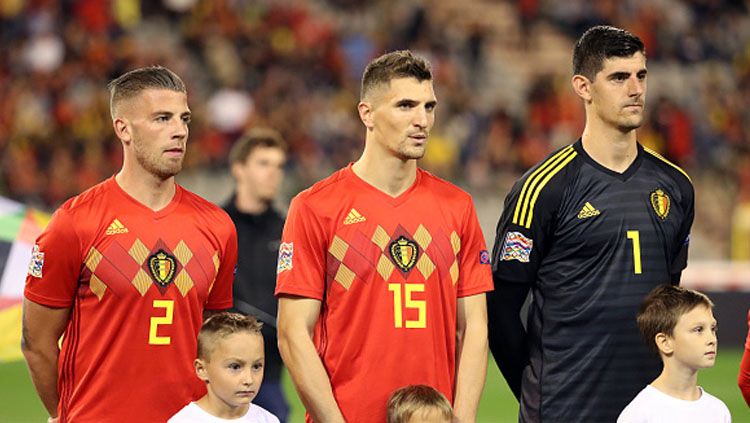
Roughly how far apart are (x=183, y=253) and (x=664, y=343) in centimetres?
224

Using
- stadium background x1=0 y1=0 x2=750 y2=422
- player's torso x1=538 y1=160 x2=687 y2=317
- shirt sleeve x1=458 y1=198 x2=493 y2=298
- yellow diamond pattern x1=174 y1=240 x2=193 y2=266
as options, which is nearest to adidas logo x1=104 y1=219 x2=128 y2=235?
yellow diamond pattern x1=174 y1=240 x2=193 y2=266

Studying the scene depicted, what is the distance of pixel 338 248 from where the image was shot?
6.22 meters

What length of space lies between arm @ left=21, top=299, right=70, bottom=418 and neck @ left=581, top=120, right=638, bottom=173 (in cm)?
261

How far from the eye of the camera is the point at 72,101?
20781 mm

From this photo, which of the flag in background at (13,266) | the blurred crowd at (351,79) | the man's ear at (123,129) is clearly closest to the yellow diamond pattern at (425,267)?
the man's ear at (123,129)

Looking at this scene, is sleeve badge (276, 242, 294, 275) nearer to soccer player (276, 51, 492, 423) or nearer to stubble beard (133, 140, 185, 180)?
soccer player (276, 51, 492, 423)

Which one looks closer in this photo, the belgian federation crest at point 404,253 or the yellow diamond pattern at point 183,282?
the yellow diamond pattern at point 183,282

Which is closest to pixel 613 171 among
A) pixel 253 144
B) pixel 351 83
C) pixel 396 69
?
pixel 396 69

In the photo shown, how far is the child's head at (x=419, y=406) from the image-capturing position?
5957mm

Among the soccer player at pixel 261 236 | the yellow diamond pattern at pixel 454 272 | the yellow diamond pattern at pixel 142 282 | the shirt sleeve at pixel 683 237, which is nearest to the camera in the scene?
the yellow diamond pattern at pixel 142 282

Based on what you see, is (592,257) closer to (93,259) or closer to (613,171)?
(613,171)

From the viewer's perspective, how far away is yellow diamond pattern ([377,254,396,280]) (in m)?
6.20

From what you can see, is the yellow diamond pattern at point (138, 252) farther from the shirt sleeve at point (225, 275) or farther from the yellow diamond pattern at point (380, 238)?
the yellow diamond pattern at point (380, 238)

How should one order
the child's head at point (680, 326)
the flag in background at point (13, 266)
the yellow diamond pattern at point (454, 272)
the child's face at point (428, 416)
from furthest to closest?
1. the flag in background at point (13, 266)
2. the child's head at point (680, 326)
3. the yellow diamond pattern at point (454, 272)
4. the child's face at point (428, 416)
